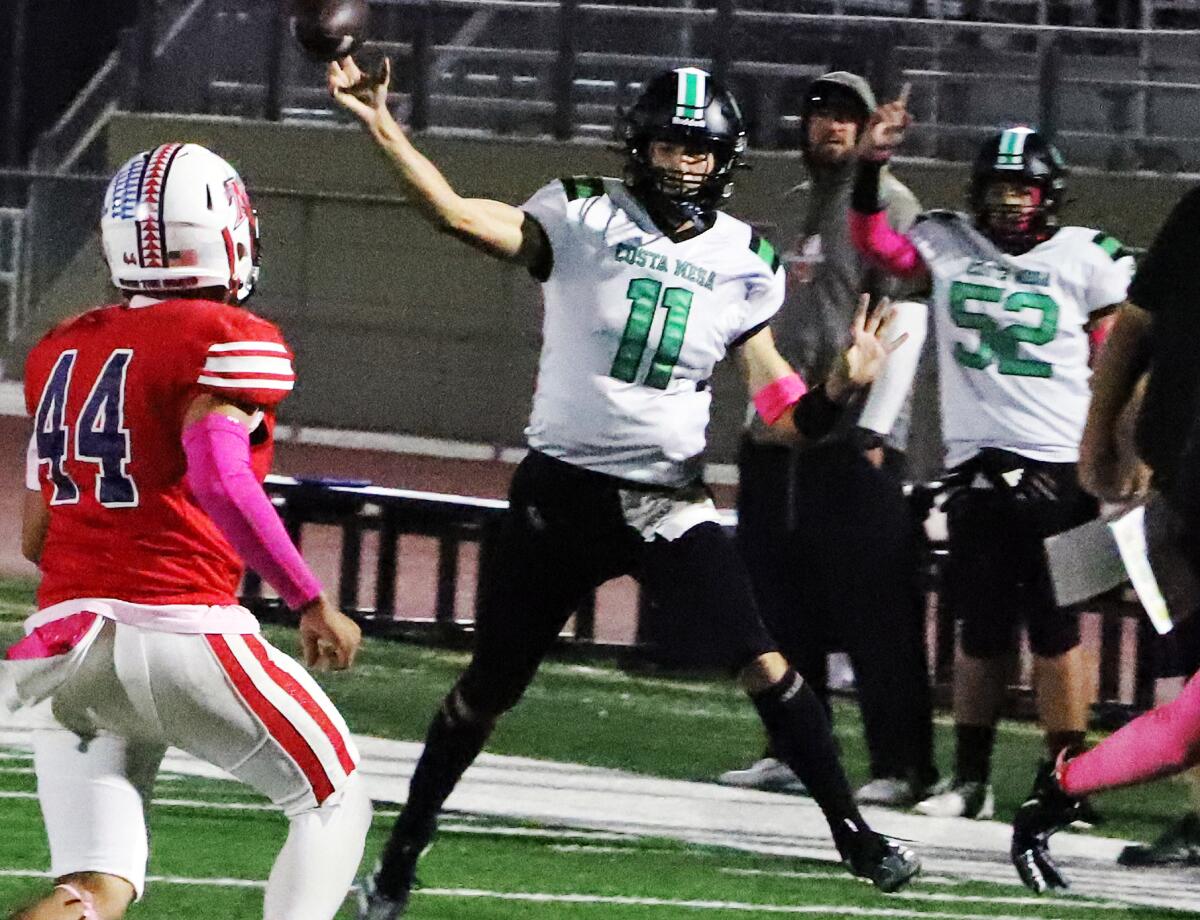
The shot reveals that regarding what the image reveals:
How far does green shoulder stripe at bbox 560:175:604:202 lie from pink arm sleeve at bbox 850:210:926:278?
171 centimetres

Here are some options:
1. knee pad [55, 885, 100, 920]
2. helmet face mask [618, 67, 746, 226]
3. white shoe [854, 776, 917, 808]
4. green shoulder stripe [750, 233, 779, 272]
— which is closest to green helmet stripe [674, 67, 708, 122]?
helmet face mask [618, 67, 746, 226]

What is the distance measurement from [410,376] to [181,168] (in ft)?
51.4

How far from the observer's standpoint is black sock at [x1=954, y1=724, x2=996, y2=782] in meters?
7.22

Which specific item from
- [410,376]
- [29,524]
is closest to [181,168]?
[29,524]

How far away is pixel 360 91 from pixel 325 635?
1556 millimetres

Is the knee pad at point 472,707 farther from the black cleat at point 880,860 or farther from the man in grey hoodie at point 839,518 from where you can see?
the man in grey hoodie at point 839,518

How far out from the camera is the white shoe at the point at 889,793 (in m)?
7.29

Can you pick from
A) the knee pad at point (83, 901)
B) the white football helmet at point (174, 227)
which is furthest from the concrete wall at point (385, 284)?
the knee pad at point (83, 901)

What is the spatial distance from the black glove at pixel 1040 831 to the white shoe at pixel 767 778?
1714 millimetres

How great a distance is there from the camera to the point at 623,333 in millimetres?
5453

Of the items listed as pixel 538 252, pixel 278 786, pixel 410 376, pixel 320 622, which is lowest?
pixel 410 376

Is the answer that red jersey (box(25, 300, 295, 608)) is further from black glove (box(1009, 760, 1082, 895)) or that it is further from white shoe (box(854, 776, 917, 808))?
white shoe (box(854, 776, 917, 808))

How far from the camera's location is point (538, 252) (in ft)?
17.9

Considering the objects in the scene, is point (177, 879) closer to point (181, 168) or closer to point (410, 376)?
point (181, 168)
